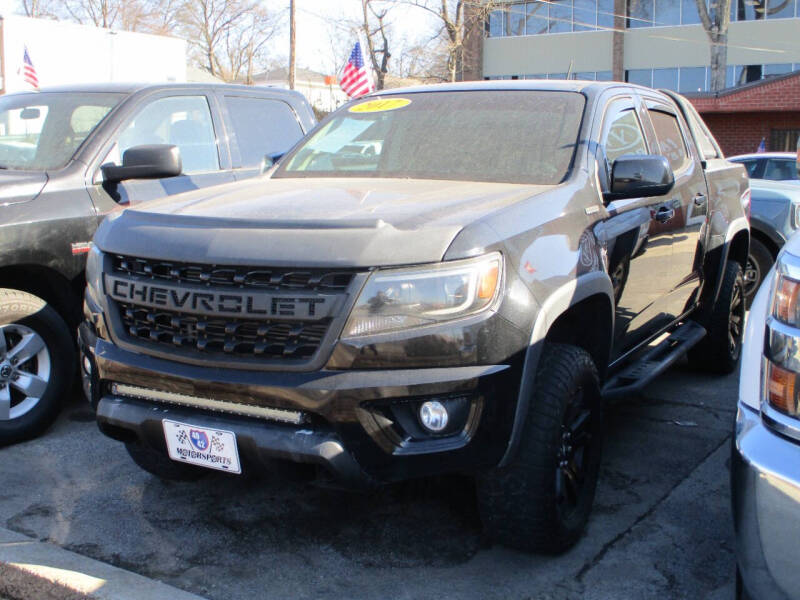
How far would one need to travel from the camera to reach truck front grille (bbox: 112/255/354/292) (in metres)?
2.91

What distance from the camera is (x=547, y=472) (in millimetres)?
3129

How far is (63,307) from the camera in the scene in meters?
4.92

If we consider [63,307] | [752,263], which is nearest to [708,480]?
[63,307]

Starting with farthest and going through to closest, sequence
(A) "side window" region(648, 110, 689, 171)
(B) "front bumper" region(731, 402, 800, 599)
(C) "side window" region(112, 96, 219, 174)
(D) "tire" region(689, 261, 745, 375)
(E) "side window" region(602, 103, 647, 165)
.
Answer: (D) "tire" region(689, 261, 745, 375), (C) "side window" region(112, 96, 219, 174), (A) "side window" region(648, 110, 689, 171), (E) "side window" region(602, 103, 647, 165), (B) "front bumper" region(731, 402, 800, 599)

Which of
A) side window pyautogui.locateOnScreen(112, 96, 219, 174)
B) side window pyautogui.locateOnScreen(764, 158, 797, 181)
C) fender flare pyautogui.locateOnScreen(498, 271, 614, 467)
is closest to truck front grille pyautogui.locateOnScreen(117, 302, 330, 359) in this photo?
fender flare pyautogui.locateOnScreen(498, 271, 614, 467)

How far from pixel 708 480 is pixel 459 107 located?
214 cm

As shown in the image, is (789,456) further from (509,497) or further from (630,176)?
(630,176)

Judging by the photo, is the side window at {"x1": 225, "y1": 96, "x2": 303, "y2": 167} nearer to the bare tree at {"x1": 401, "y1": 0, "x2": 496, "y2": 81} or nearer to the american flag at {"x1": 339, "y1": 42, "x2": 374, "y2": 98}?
the american flag at {"x1": 339, "y1": 42, "x2": 374, "y2": 98}

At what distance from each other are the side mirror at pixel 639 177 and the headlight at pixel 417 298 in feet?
3.91

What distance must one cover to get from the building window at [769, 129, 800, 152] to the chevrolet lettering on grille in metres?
24.6

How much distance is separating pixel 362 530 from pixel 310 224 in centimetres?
140

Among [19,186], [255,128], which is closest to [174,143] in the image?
[255,128]

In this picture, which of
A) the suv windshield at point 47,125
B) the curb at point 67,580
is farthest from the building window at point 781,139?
the curb at point 67,580

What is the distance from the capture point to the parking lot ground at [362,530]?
10.8ft
